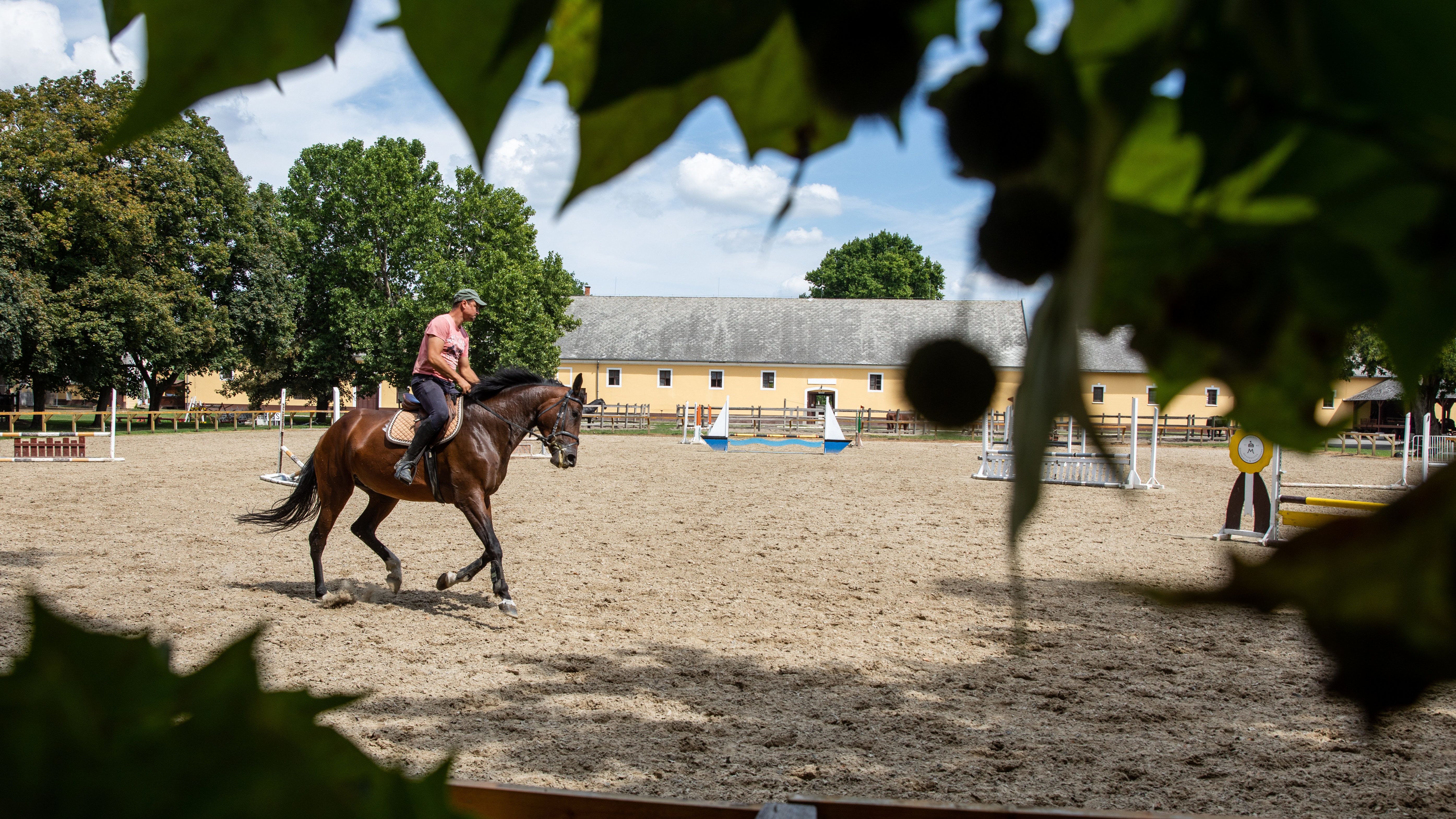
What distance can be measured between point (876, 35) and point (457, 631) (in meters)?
8.02

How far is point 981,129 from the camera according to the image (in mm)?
282

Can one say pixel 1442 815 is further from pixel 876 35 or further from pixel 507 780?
pixel 876 35

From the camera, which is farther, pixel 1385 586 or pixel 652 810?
pixel 652 810

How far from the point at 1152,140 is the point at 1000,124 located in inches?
3.1

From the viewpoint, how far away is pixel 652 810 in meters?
2.22

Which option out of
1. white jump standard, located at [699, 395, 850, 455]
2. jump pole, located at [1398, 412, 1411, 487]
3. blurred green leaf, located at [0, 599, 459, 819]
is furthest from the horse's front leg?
white jump standard, located at [699, 395, 850, 455]

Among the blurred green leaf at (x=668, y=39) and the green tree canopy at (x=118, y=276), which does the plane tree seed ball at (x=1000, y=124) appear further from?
the green tree canopy at (x=118, y=276)

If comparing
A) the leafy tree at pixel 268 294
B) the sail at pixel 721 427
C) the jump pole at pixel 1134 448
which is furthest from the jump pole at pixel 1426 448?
the leafy tree at pixel 268 294

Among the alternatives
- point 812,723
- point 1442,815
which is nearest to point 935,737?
point 812,723

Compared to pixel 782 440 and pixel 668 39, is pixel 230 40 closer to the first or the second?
pixel 668 39

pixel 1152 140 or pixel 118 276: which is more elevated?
pixel 118 276

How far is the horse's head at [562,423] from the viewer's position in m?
9.12

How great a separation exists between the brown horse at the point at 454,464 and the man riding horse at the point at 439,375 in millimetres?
207

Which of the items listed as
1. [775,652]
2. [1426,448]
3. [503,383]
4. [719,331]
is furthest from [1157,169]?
[719,331]
